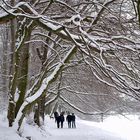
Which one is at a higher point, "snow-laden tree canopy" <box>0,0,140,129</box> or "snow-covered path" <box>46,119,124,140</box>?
"snow-laden tree canopy" <box>0,0,140,129</box>

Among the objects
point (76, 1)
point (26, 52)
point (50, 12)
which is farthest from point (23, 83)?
point (76, 1)

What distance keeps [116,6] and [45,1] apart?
2.64m

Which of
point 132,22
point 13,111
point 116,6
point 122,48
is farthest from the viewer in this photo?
point 13,111

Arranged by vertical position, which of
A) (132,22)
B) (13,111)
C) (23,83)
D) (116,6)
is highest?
(116,6)

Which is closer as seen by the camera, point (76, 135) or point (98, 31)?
point (98, 31)

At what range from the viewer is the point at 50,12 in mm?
14258

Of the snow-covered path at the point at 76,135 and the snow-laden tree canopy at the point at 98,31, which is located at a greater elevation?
the snow-laden tree canopy at the point at 98,31

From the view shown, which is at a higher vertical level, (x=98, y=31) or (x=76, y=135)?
(x=98, y=31)

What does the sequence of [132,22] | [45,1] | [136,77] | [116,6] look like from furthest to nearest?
[45,1], [116,6], [132,22], [136,77]

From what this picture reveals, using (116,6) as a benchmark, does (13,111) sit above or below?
below

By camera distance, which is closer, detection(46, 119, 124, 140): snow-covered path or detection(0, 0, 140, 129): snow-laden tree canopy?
detection(0, 0, 140, 129): snow-laden tree canopy

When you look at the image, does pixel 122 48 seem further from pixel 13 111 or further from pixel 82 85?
pixel 82 85

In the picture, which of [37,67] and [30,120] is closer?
[30,120]

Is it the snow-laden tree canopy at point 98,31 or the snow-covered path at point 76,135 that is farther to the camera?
the snow-covered path at point 76,135
